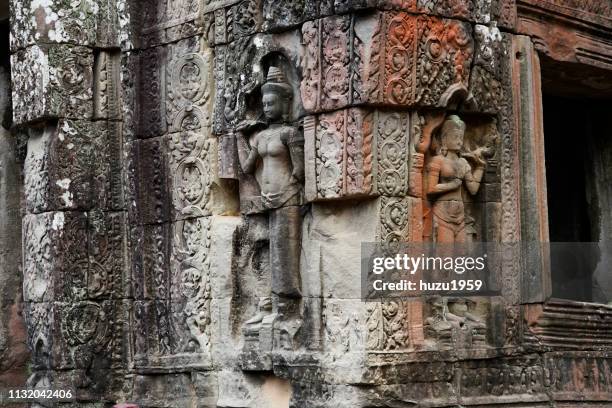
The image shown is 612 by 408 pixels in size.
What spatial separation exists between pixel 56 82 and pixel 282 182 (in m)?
2.54

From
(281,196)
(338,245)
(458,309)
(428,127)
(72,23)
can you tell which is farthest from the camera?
(72,23)

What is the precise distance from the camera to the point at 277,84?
32.6ft

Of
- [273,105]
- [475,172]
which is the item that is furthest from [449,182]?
[273,105]

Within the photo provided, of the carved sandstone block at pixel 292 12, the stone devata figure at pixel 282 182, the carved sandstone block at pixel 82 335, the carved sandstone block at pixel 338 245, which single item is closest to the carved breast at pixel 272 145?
the stone devata figure at pixel 282 182

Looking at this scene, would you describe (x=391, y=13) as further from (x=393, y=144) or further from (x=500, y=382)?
(x=500, y=382)

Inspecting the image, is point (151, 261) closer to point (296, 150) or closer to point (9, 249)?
point (296, 150)

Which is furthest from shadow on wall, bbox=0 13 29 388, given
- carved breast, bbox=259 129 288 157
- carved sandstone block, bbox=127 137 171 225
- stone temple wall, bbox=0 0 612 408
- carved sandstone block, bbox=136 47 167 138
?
carved breast, bbox=259 129 288 157

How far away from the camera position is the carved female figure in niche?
9.63m

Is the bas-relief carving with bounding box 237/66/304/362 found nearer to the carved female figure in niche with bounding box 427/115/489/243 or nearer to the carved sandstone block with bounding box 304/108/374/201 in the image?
the carved sandstone block with bounding box 304/108/374/201

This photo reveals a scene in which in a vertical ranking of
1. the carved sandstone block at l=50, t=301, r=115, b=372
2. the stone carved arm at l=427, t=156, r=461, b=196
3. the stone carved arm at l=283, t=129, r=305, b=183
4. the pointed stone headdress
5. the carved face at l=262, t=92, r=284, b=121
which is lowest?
the carved sandstone block at l=50, t=301, r=115, b=372

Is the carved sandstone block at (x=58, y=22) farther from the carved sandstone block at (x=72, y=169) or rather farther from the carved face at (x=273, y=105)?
the carved face at (x=273, y=105)

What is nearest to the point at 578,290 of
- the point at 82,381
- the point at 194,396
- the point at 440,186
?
the point at 440,186

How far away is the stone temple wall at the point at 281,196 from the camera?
9344 millimetres

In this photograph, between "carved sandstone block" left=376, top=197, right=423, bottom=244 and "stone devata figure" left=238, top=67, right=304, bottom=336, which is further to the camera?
"stone devata figure" left=238, top=67, right=304, bottom=336
